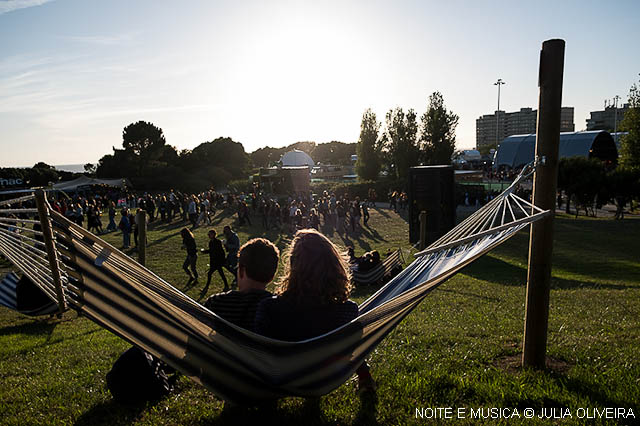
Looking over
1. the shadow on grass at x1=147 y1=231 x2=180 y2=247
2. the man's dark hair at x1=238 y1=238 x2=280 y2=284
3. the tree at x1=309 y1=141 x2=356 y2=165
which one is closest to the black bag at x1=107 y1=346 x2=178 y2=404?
the man's dark hair at x1=238 y1=238 x2=280 y2=284

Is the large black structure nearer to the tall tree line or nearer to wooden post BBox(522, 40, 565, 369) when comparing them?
wooden post BBox(522, 40, 565, 369)

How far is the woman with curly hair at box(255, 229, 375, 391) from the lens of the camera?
2525mm

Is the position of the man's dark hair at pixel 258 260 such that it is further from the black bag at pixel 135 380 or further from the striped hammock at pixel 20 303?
the striped hammock at pixel 20 303

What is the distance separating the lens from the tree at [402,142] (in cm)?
4556

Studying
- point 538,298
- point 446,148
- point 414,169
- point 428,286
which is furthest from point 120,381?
point 446,148

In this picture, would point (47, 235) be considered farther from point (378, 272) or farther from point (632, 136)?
point (632, 136)

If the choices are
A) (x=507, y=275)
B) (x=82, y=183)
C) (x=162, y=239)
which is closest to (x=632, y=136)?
(x=507, y=275)

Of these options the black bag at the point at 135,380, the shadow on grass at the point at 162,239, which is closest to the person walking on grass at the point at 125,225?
the shadow on grass at the point at 162,239

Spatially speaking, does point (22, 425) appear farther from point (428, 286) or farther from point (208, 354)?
point (428, 286)

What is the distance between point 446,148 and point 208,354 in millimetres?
45790

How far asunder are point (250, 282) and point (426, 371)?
1.95 meters

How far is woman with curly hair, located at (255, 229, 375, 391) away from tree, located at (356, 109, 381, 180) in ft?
156

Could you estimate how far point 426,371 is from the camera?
12.4ft

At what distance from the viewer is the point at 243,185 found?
167 ft
